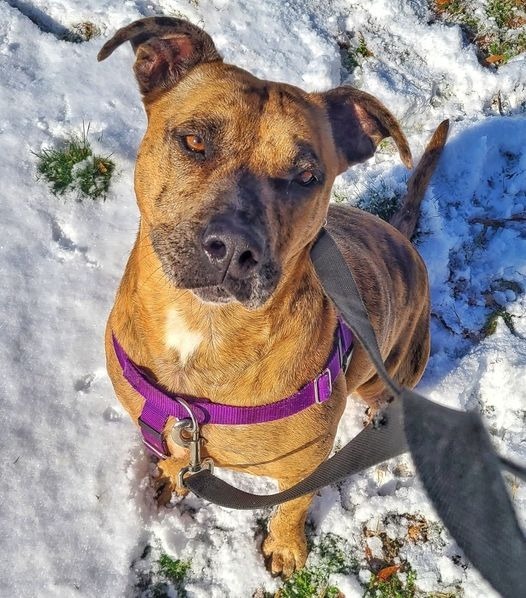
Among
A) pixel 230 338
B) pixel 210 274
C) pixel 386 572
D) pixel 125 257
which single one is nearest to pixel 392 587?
pixel 386 572

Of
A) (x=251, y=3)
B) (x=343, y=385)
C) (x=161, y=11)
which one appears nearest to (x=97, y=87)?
(x=161, y=11)

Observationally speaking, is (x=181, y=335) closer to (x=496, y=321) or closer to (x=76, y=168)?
(x=76, y=168)

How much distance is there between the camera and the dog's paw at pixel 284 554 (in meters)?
3.42

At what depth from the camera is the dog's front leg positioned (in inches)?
127

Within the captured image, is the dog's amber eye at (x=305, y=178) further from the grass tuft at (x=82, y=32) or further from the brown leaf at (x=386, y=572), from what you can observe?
the grass tuft at (x=82, y=32)

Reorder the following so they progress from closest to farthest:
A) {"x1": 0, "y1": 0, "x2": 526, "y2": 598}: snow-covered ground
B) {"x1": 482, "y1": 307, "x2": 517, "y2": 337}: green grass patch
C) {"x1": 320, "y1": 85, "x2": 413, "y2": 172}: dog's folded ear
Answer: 1. {"x1": 320, "y1": 85, "x2": 413, "y2": 172}: dog's folded ear
2. {"x1": 0, "y1": 0, "x2": 526, "y2": 598}: snow-covered ground
3. {"x1": 482, "y1": 307, "x2": 517, "y2": 337}: green grass patch

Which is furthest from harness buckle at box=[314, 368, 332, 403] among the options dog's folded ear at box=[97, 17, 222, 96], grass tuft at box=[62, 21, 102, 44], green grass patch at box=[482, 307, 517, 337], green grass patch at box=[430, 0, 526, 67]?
green grass patch at box=[430, 0, 526, 67]

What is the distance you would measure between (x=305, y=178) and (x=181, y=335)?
841mm

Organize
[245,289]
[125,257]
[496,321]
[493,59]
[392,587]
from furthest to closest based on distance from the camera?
[493,59], [496,321], [125,257], [392,587], [245,289]

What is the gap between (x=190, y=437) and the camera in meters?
2.62

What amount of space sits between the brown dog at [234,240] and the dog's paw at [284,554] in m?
0.72

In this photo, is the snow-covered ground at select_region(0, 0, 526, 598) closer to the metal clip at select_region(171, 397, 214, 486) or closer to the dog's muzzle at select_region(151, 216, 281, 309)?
the metal clip at select_region(171, 397, 214, 486)

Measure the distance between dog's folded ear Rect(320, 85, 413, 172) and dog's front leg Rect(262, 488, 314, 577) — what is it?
1.85 m

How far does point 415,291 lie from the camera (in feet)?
11.3
